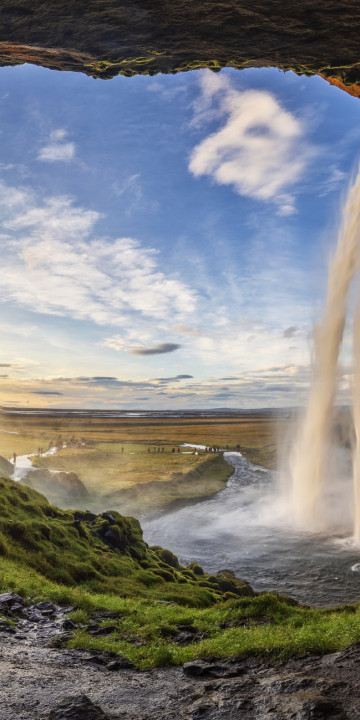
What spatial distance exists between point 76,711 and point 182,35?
1441 cm

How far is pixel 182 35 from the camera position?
1070 cm

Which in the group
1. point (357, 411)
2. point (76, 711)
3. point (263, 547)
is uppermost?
point (357, 411)

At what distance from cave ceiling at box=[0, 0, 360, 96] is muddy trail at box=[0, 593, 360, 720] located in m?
13.2

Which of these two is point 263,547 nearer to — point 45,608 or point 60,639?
point 45,608

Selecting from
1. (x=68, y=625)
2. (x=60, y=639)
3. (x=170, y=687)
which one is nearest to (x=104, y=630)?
(x=68, y=625)

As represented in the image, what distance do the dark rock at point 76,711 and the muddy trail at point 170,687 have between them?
0.01 m

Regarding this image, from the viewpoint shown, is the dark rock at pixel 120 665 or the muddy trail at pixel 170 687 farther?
the dark rock at pixel 120 665

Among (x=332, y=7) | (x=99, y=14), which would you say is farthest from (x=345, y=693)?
(x=99, y=14)

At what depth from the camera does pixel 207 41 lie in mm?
10812

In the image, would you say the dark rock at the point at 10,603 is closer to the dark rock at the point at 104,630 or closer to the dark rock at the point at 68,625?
the dark rock at the point at 68,625

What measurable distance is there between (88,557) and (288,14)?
2210cm

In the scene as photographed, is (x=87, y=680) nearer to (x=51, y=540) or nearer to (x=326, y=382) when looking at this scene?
(x=51, y=540)

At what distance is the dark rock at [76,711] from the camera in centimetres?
621

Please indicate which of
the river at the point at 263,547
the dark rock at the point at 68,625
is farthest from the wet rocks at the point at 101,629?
the river at the point at 263,547
